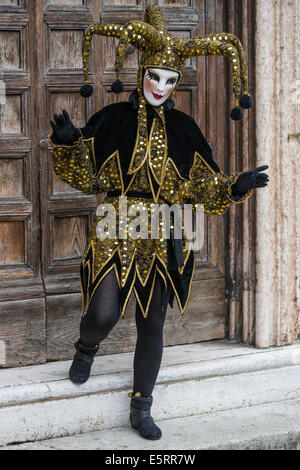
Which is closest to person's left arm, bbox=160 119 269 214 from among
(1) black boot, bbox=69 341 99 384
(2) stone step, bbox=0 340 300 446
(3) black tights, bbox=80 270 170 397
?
(3) black tights, bbox=80 270 170 397

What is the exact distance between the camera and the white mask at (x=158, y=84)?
304 cm

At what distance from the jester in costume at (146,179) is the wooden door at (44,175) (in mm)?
541

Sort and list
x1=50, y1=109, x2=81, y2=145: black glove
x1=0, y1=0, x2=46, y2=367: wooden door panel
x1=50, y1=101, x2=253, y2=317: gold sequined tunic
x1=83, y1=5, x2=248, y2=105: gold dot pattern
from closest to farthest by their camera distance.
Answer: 1. x1=50, y1=109, x2=81, y2=145: black glove
2. x1=83, y1=5, x2=248, y2=105: gold dot pattern
3. x1=50, y1=101, x2=253, y2=317: gold sequined tunic
4. x1=0, y1=0, x2=46, y2=367: wooden door panel

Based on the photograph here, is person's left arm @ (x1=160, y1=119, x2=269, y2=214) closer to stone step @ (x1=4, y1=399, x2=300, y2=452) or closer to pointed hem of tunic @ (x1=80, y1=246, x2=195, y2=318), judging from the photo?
pointed hem of tunic @ (x1=80, y1=246, x2=195, y2=318)

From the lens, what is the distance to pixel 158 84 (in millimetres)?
3049

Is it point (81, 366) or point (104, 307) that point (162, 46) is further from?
point (81, 366)

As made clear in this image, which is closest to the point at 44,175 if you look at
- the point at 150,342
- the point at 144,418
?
the point at 150,342

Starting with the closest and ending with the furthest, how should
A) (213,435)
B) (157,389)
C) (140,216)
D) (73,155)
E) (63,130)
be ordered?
(63,130) → (73,155) → (140,216) → (213,435) → (157,389)

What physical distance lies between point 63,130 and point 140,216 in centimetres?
51

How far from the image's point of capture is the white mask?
3043 mm

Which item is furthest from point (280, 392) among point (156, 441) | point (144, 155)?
point (144, 155)

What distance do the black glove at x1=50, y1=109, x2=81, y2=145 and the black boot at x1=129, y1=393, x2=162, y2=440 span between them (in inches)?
47.0

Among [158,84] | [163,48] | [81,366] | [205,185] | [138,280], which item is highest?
Result: [163,48]

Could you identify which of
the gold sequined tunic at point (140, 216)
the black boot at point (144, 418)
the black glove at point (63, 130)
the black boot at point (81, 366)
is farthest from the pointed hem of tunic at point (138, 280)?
the black glove at point (63, 130)
